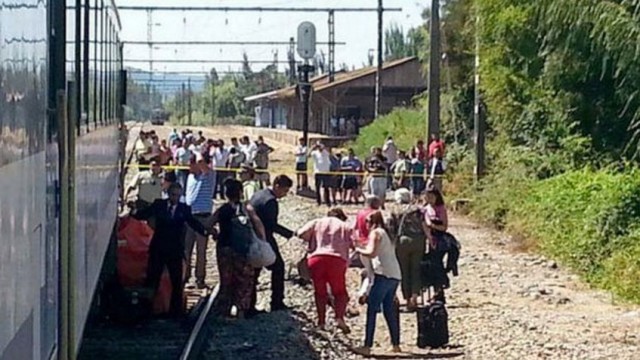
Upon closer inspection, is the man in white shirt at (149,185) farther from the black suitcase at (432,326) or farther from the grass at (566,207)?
the grass at (566,207)

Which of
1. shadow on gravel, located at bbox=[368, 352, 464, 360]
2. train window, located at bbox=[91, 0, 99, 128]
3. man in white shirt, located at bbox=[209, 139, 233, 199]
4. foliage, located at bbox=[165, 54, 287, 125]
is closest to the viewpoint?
train window, located at bbox=[91, 0, 99, 128]

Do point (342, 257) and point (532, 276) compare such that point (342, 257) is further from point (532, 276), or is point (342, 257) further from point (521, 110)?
point (521, 110)

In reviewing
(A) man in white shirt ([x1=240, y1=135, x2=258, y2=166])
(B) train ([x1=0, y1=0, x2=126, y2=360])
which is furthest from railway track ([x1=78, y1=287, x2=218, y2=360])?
(A) man in white shirt ([x1=240, y1=135, x2=258, y2=166])

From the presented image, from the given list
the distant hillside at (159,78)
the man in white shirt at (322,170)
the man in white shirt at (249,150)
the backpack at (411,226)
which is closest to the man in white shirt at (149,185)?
the backpack at (411,226)

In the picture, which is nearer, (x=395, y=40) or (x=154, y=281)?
(x=154, y=281)

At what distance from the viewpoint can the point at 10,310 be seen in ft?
14.9

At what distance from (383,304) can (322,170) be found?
24326 millimetres

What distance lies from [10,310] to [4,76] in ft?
2.29

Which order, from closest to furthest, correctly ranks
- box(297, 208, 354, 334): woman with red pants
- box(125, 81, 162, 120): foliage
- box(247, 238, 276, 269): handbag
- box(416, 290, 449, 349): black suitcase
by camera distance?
box(416, 290, 449, 349): black suitcase < box(297, 208, 354, 334): woman with red pants < box(247, 238, 276, 269): handbag < box(125, 81, 162, 120): foliage

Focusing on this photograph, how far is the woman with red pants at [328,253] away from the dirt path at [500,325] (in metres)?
0.50

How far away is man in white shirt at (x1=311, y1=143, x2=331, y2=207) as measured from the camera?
3912 cm

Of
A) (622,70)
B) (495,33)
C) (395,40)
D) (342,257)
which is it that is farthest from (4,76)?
(395,40)

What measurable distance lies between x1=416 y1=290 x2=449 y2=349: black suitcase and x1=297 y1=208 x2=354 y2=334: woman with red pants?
979mm

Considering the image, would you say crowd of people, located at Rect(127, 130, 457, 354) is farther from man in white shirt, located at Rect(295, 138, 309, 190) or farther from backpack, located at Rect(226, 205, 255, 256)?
man in white shirt, located at Rect(295, 138, 309, 190)
